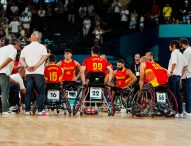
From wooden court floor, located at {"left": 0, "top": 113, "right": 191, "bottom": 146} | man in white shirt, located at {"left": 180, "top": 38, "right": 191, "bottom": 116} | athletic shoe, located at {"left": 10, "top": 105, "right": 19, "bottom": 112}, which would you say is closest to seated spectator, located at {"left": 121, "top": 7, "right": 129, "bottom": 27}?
man in white shirt, located at {"left": 180, "top": 38, "right": 191, "bottom": 116}

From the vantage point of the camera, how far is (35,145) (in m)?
6.23

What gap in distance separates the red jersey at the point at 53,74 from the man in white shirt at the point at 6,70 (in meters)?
0.78

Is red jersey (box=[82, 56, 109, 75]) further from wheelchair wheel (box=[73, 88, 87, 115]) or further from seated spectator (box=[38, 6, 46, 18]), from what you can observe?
seated spectator (box=[38, 6, 46, 18])

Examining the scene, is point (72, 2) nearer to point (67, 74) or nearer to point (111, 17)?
point (111, 17)

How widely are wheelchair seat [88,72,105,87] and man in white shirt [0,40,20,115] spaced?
158cm

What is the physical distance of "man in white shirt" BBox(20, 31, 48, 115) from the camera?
11.8 metres

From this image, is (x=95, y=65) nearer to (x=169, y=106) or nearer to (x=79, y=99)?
(x=79, y=99)

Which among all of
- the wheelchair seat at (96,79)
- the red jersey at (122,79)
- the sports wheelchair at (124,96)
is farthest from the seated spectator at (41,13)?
the wheelchair seat at (96,79)

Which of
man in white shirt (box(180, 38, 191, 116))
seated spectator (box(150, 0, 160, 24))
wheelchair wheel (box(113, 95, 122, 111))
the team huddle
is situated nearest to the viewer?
the team huddle

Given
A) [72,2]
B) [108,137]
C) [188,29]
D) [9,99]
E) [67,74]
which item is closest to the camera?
[108,137]

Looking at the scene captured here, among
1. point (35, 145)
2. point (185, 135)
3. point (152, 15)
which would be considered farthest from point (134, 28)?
point (35, 145)

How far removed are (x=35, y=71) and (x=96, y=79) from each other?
3.93 feet

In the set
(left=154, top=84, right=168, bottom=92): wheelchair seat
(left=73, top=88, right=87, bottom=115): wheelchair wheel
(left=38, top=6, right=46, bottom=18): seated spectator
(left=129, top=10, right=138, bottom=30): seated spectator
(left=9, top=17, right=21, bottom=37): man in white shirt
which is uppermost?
(left=38, top=6, right=46, bottom=18): seated spectator

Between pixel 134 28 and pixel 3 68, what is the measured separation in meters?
11.0
